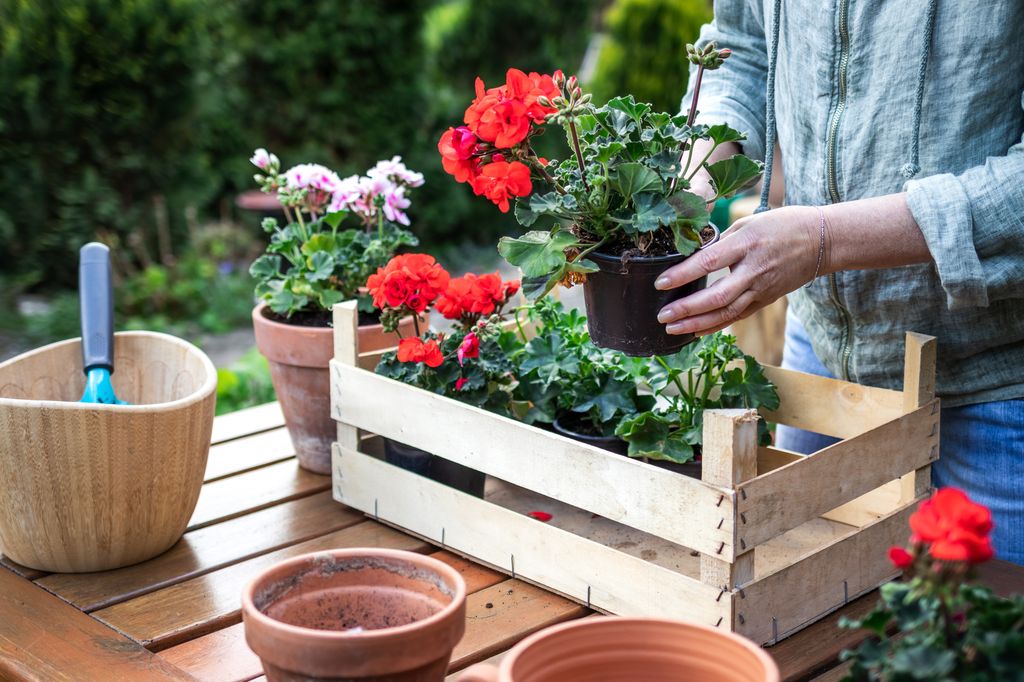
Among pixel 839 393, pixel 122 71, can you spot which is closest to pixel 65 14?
pixel 122 71

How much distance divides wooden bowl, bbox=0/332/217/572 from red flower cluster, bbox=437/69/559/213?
49 centimetres

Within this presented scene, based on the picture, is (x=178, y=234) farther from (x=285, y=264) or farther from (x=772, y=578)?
(x=772, y=578)

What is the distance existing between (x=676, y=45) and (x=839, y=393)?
20.3 ft

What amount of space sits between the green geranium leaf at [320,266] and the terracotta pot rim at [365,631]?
33.8 inches

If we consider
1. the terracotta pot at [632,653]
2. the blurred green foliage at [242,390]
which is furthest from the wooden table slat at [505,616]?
the blurred green foliage at [242,390]

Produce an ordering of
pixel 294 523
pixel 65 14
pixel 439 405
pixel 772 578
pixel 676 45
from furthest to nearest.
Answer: pixel 676 45 → pixel 65 14 → pixel 294 523 → pixel 439 405 → pixel 772 578

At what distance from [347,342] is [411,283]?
15cm

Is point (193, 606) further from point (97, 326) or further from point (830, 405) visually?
point (830, 405)

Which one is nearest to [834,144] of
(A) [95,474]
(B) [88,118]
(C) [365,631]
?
(C) [365,631]

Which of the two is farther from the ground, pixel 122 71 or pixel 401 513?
pixel 122 71

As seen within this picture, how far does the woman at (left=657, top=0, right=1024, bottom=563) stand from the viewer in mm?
1269

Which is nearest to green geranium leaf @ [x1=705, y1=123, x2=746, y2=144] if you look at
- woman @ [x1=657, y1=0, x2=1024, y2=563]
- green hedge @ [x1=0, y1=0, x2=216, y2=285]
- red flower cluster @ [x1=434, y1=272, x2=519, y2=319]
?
woman @ [x1=657, y1=0, x2=1024, y2=563]

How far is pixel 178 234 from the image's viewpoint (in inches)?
231

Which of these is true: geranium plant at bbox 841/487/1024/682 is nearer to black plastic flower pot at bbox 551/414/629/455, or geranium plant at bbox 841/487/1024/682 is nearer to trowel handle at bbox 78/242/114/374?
black plastic flower pot at bbox 551/414/629/455
